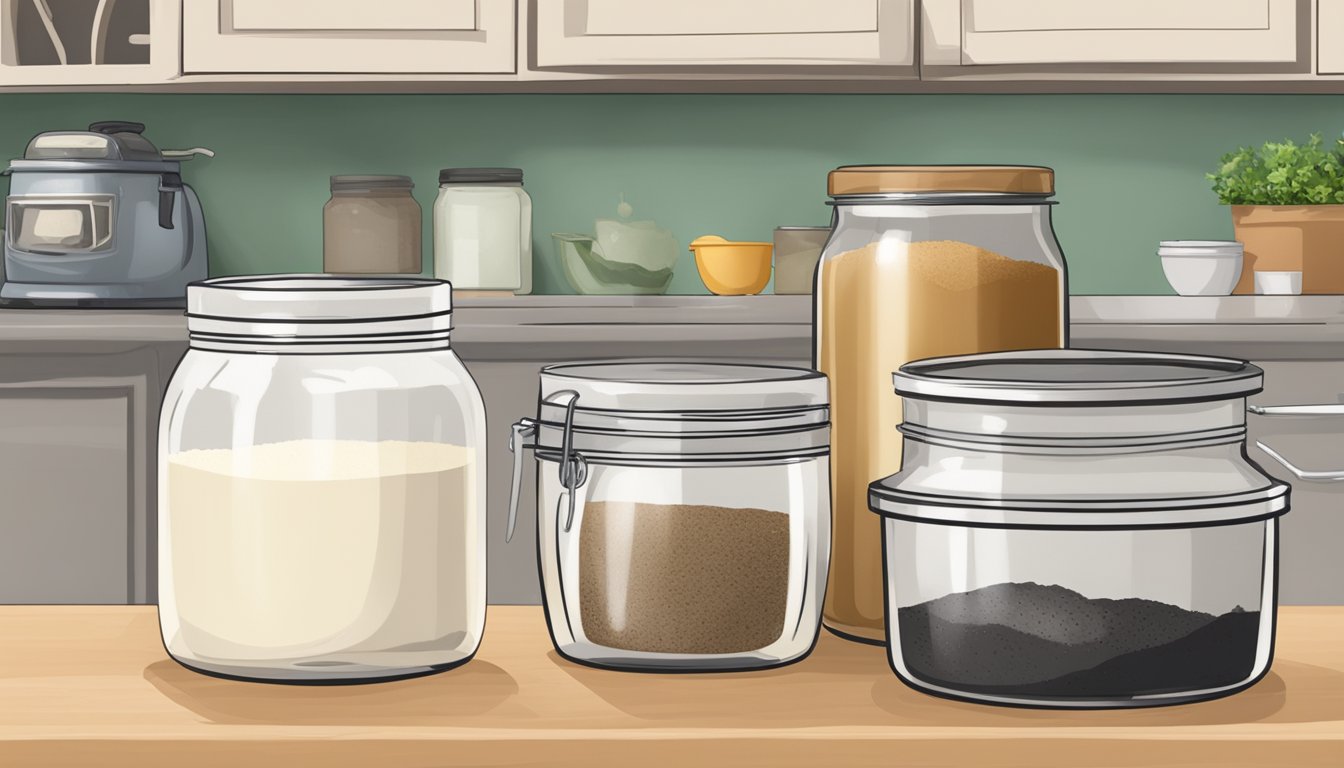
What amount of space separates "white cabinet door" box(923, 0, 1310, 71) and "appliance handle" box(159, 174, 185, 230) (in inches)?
55.9

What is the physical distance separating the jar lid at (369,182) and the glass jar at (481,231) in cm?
11

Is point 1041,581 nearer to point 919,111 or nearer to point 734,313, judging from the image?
point 734,313

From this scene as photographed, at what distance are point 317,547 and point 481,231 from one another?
7.67 ft

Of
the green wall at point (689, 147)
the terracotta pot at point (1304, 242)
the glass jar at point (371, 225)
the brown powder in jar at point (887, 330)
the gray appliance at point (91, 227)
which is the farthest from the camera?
the green wall at point (689, 147)

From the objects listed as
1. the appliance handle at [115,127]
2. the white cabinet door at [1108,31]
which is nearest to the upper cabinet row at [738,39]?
the white cabinet door at [1108,31]

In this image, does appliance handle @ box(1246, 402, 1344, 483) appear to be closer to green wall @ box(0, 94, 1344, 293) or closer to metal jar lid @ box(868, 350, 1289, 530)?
metal jar lid @ box(868, 350, 1289, 530)

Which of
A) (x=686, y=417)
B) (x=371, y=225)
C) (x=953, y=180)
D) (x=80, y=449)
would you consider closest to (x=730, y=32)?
(x=371, y=225)

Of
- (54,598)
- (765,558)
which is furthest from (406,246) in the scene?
(765,558)

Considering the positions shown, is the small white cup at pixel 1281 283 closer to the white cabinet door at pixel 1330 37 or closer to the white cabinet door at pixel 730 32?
the white cabinet door at pixel 1330 37

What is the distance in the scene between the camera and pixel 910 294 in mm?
641

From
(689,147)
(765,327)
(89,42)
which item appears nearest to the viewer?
(765,327)

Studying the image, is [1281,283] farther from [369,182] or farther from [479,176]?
[369,182]

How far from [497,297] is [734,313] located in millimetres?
428

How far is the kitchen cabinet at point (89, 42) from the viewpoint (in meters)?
2.74
